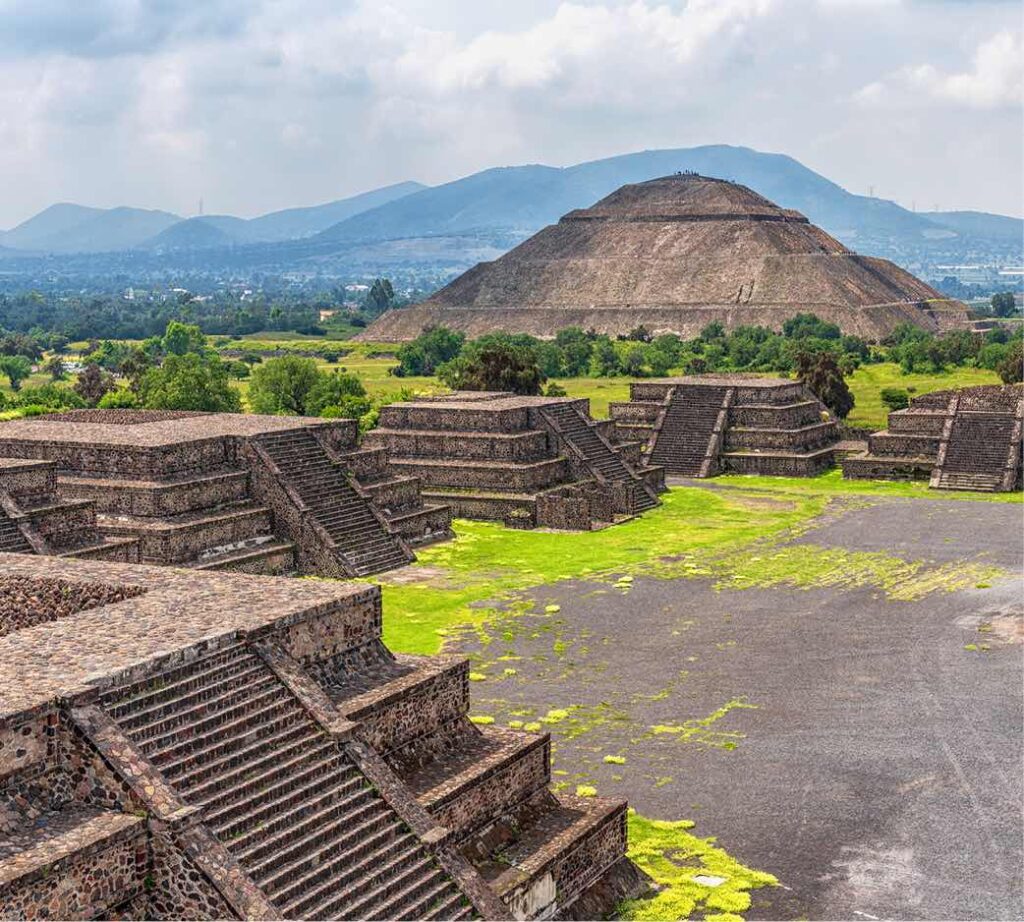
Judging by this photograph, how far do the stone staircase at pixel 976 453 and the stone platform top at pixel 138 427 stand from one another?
81.3 feet

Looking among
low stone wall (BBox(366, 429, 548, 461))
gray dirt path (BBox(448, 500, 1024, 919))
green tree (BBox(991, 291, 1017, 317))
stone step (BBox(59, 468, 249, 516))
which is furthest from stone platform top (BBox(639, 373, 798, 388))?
green tree (BBox(991, 291, 1017, 317))

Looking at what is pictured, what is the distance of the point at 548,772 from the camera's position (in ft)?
63.0

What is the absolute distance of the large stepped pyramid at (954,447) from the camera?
2176 inches

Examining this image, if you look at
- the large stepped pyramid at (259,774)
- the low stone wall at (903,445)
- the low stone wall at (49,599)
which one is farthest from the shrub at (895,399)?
the low stone wall at (49,599)

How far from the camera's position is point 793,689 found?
27.0m

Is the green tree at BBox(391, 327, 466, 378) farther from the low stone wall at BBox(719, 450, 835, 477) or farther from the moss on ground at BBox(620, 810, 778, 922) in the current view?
the moss on ground at BBox(620, 810, 778, 922)

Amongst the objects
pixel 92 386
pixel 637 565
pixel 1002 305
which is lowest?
pixel 637 565

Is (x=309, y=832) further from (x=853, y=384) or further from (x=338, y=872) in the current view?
(x=853, y=384)

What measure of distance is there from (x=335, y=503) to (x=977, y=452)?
28499 millimetres

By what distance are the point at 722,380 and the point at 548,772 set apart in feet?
162

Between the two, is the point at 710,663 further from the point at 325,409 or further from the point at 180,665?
the point at 325,409

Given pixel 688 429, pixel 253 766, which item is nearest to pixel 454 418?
pixel 688 429

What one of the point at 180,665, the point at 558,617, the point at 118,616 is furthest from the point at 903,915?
the point at 558,617

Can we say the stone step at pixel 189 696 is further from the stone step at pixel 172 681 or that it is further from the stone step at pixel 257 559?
the stone step at pixel 257 559
